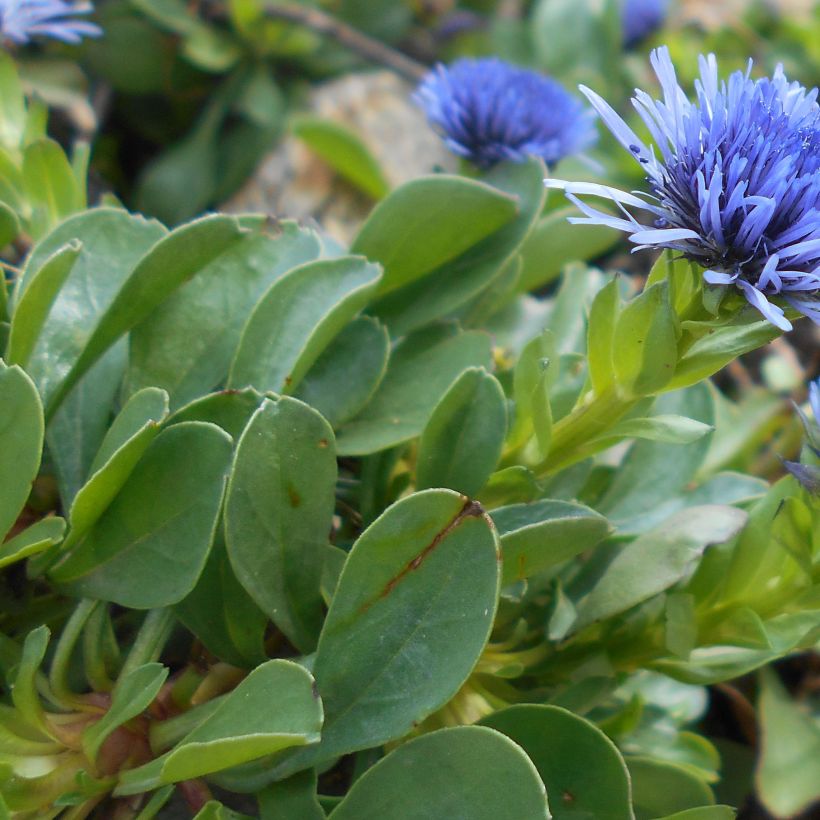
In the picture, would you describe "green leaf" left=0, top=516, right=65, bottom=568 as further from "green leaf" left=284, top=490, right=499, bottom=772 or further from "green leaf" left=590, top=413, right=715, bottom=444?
"green leaf" left=590, top=413, right=715, bottom=444

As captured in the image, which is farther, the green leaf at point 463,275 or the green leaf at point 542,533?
the green leaf at point 463,275

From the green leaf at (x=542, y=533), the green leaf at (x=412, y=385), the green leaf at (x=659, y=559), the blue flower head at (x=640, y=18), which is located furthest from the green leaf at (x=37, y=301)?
the blue flower head at (x=640, y=18)

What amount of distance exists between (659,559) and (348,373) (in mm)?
A: 282

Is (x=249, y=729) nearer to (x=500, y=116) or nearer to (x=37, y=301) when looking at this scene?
(x=37, y=301)

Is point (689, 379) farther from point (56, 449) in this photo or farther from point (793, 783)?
point (793, 783)

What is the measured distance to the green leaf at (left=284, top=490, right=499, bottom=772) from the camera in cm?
53

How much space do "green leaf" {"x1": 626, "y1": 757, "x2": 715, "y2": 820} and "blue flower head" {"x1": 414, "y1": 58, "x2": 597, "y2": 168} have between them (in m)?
0.56

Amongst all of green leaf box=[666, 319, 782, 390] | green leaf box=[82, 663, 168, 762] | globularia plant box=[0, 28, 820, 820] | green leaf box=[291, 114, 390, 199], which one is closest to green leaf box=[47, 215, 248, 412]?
globularia plant box=[0, 28, 820, 820]

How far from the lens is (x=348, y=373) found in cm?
73

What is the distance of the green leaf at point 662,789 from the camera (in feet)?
2.23

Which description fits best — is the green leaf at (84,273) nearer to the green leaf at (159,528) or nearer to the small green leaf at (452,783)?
the green leaf at (159,528)

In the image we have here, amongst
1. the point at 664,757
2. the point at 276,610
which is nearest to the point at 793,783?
the point at 664,757

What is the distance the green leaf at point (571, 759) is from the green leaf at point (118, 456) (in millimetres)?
288

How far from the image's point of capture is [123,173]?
1.68 m
